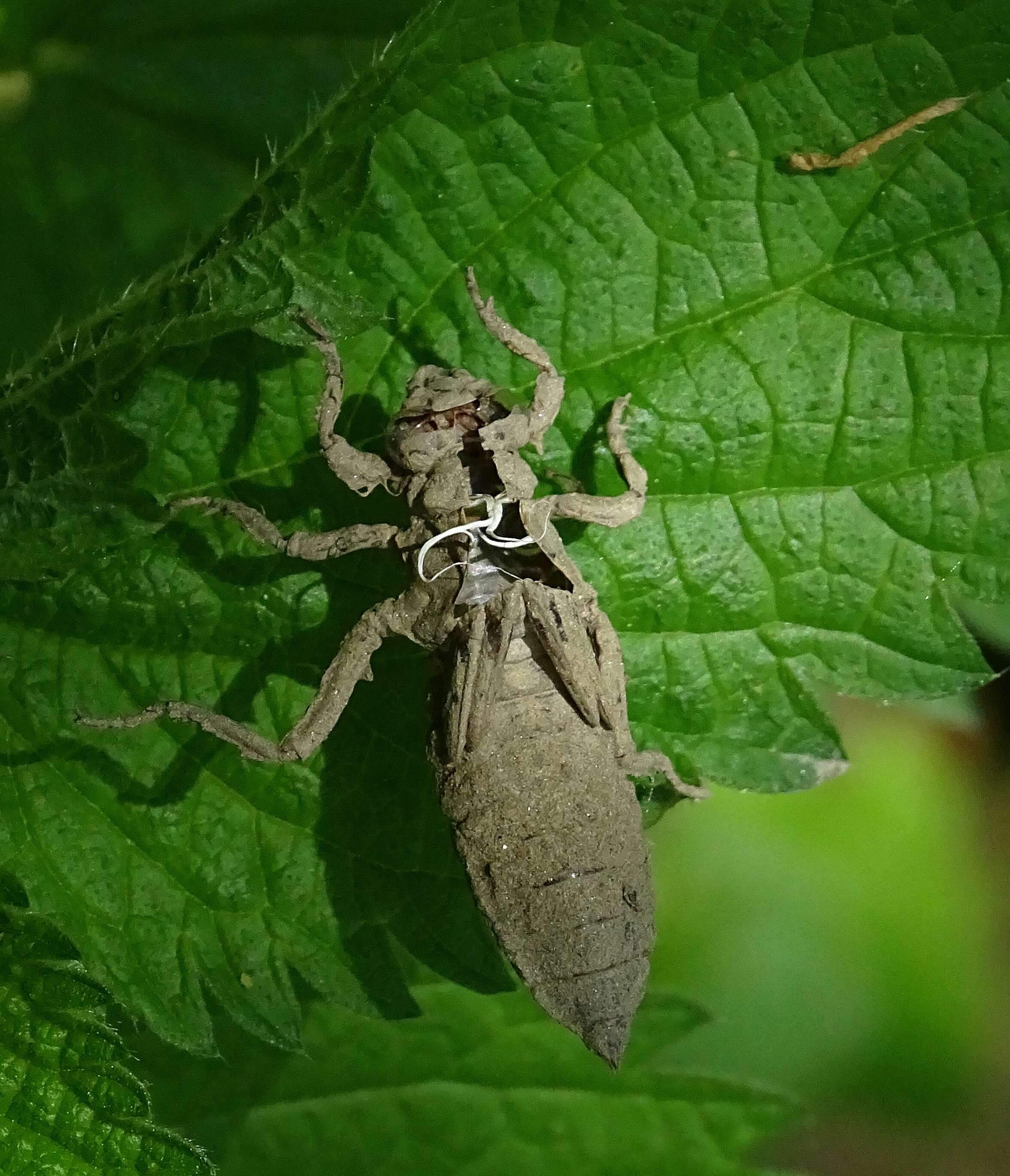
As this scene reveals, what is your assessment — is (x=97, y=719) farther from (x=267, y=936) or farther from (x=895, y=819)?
(x=895, y=819)

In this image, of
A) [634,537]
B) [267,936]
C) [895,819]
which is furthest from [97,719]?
[895,819]

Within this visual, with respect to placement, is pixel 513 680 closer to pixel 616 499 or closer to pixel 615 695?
pixel 615 695

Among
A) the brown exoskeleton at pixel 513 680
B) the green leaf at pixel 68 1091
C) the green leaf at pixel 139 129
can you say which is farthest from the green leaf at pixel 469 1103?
the green leaf at pixel 139 129

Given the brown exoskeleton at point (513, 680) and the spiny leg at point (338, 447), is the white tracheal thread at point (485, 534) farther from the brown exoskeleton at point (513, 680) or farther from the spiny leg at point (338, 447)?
the spiny leg at point (338, 447)

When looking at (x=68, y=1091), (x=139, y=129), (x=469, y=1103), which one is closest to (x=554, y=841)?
(x=68, y=1091)

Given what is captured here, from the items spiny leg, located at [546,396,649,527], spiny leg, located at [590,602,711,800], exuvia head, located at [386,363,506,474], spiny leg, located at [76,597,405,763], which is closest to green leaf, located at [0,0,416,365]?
exuvia head, located at [386,363,506,474]
